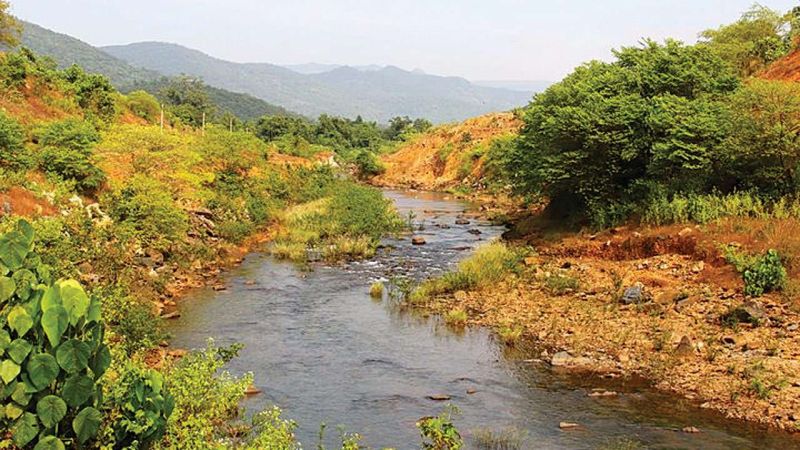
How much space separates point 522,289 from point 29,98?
32816mm

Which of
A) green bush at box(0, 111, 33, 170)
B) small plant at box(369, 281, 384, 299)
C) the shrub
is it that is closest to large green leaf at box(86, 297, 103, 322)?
small plant at box(369, 281, 384, 299)

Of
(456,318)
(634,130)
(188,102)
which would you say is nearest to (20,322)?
(456,318)

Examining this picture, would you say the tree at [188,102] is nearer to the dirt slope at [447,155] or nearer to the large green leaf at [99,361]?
the dirt slope at [447,155]

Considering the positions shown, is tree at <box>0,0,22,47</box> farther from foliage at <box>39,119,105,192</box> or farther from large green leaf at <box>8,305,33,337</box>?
large green leaf at <box>8,305,33,337</box>

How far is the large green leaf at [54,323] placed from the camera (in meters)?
6.15

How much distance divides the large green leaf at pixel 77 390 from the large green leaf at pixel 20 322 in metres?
0.60

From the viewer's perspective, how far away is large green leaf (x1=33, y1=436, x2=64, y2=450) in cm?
618

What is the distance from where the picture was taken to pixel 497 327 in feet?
63.0

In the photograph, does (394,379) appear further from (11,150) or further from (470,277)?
(11,150)

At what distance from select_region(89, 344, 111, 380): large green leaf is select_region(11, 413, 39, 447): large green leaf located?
2.14 feet

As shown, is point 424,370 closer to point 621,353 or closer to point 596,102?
point 621,353

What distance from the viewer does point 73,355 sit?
20.5 ft

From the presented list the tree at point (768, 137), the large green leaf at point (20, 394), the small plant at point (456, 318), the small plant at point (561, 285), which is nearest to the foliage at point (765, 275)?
the tree at point (768, 137)

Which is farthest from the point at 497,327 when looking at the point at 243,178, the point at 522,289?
the point at 243,178
